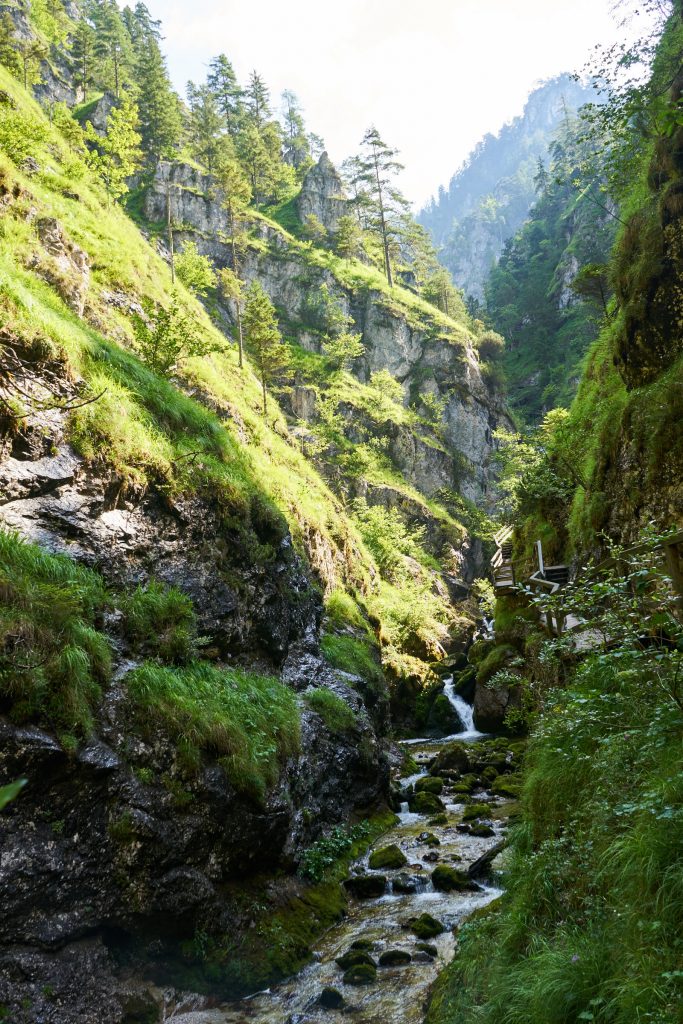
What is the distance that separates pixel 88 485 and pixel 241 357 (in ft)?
74.7

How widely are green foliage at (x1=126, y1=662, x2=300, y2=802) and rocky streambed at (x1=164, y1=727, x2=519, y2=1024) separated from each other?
265 cm

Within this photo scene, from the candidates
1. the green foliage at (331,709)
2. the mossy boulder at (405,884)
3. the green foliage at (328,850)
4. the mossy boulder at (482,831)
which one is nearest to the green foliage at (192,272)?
the green foliage at (331,709)

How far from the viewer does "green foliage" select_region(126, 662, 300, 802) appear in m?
9.11

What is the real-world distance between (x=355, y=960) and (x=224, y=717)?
403cm

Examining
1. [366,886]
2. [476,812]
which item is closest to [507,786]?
[476,812]

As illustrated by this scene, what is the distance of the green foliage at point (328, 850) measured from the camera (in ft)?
36.9

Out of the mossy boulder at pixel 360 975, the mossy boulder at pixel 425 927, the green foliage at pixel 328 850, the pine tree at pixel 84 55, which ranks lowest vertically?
the mossy boulder at pixel 425 927

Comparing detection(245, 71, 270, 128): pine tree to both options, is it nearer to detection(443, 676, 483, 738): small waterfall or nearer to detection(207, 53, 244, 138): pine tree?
detection(207, 53, 244, 138): pine tree

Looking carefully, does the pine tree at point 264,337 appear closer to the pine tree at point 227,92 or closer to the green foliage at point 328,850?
the green foliage at point 328,850

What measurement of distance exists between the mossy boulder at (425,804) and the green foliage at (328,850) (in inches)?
106

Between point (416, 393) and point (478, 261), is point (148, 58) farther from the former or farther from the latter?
point (478, 261)

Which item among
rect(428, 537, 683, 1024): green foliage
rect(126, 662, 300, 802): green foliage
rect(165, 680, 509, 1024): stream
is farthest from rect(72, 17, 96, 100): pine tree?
rect(428, 537, 683, 1024): green foliage

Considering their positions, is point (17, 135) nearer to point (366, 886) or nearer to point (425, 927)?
point (366, 886)

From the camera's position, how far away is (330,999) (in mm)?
8188
